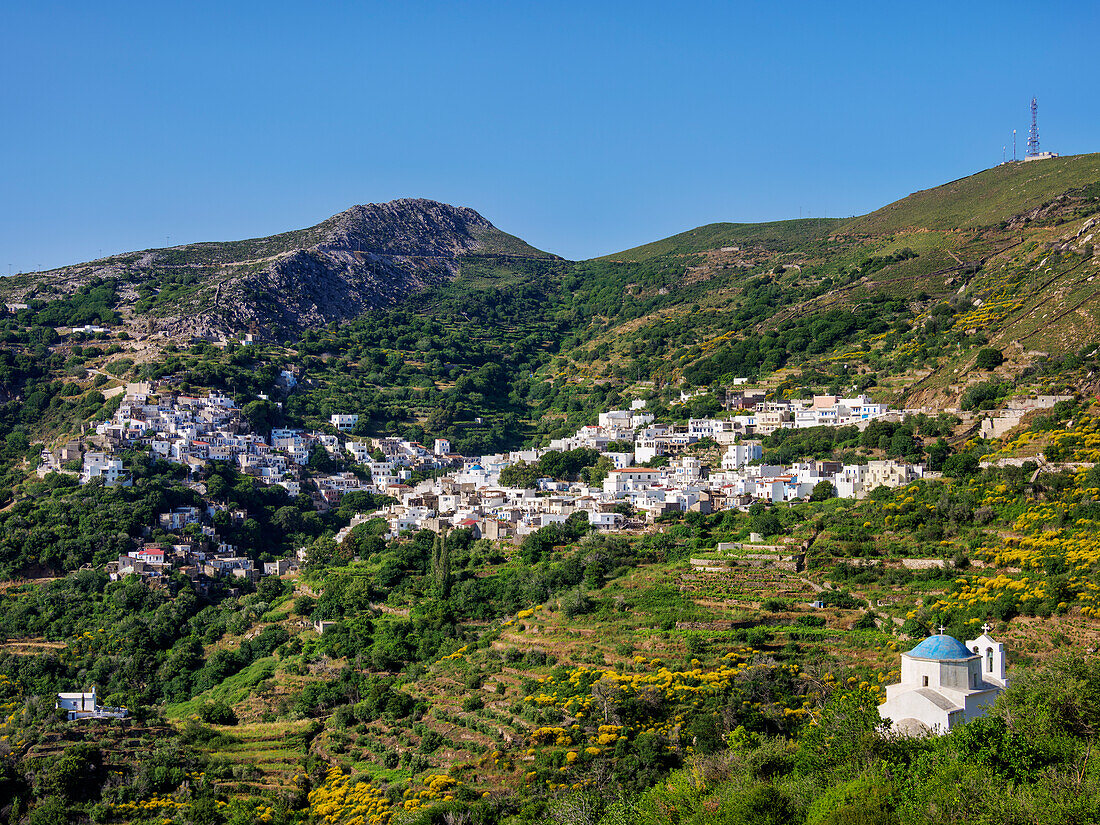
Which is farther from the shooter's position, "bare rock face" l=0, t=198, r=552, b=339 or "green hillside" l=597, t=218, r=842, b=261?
"green hillside" l=597, t=218, r=842, b=261

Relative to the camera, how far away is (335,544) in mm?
50906

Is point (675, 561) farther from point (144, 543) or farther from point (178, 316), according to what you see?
point (178, 316)

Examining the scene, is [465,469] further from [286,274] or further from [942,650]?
[942,650]

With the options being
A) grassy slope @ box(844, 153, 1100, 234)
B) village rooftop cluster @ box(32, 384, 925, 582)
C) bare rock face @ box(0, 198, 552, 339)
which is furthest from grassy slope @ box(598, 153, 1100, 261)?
bare rock face @ box(0, 198, 552, 339)

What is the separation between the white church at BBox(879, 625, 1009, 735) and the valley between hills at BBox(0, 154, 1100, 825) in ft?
2.87

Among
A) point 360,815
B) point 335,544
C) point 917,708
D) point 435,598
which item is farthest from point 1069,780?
point 335,544

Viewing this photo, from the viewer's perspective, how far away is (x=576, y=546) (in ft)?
139

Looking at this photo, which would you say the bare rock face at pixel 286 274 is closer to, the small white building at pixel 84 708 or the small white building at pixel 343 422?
the small white building at pixel 343 422

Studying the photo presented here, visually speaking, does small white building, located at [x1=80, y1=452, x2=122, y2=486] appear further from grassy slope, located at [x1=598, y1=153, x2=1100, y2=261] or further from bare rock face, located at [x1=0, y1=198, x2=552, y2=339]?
grassy slope, located at [x1=598, y1=153, x2=1100, y2=261]

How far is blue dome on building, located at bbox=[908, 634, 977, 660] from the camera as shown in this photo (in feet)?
74.0

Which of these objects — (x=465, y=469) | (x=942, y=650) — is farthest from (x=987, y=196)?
(x=942, y=650)

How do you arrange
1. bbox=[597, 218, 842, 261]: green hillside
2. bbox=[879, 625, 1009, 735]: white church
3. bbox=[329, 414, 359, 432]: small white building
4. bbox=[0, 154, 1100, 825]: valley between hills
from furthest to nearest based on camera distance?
bbox=[597, 218, 842, 261]: green hillside → bbox=[329, 414, 359, 432]: small white building → bbox=[0, 154, 1100, 825]: valley between hills → bbox=[879, 625, 1009, 735]: white church

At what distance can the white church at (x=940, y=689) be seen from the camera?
71.8 ft

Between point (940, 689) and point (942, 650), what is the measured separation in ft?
2.54
